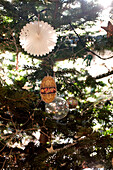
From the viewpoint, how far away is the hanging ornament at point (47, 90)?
126 cm

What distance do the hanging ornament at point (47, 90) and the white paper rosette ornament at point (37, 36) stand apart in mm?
185

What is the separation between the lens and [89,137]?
125 centimetres

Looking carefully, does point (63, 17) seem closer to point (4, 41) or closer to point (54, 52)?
point (54, 52)

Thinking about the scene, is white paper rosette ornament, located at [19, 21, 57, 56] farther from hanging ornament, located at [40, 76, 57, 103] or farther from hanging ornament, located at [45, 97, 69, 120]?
hanging ornament, located at [45, 97, 69, 120]

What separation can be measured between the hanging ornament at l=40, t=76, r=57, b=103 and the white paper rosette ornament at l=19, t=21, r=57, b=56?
0.61 ft

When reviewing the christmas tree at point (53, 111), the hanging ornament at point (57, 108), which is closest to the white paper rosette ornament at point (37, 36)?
the christmas tree at point (53, 111)

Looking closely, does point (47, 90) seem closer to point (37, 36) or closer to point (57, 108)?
point (57, 108)

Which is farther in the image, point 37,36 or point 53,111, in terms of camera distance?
point 53,111

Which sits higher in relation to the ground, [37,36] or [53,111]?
[37,36]

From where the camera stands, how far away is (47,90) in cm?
127

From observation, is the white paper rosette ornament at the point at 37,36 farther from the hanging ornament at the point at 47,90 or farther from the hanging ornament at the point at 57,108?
the hanging ornament at the point at 57,108

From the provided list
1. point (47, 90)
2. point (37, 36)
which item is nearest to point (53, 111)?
point (47, 90)

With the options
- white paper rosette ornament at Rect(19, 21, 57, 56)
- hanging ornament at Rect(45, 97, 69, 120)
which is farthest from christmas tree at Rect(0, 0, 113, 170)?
white paper rosette ornament at Rect(19, 21, 57, 56)

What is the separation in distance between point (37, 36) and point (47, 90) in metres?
0.32
